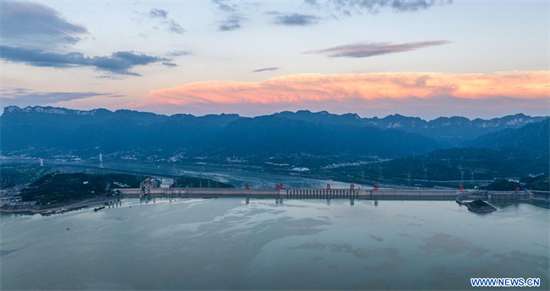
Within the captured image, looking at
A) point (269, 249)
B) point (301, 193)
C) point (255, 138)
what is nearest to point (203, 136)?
point (255, 138)

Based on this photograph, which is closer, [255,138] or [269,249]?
[269,249]

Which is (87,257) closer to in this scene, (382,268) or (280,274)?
(280,274)

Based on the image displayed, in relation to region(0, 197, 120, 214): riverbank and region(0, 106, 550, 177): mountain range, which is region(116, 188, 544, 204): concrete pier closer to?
region(0, 197, 120, 214): riverbank

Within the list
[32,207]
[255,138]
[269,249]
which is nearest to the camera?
[269,249]

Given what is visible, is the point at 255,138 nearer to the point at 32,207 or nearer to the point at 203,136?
the point at 203,136

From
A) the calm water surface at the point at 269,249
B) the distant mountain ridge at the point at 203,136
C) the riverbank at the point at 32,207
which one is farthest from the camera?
the distant mountain ridge at the point at 203,136

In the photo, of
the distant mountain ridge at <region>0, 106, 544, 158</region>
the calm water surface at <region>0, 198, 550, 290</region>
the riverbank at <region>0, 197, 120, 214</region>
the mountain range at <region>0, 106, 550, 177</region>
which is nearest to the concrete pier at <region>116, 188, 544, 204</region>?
the calm water surface at <region>0, 198, 550, 290</region>

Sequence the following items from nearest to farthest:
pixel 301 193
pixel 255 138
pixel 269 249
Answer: pixel 269 249 < pixel 301 193 < pixel 255 138

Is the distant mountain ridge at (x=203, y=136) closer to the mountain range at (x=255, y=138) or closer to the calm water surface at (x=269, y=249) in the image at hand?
the mountain range at (x=255, y=138)

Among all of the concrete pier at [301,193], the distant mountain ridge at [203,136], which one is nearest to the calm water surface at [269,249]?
the concrete pier at [301,193]
